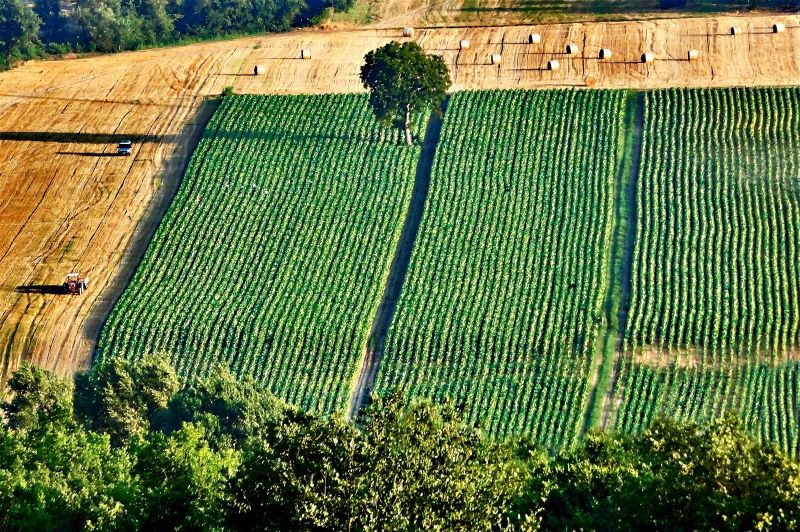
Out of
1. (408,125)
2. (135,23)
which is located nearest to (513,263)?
(408,125)

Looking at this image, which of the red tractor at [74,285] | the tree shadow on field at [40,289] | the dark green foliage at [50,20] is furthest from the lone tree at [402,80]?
the dark green foliage at [50,20]

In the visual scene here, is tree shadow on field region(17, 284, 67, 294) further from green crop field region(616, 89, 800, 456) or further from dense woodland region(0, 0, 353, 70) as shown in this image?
green crop field region(616, 89, 800, 456)

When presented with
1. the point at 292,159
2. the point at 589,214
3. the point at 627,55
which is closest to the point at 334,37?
the point at 292,159

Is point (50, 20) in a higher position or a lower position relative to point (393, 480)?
higher

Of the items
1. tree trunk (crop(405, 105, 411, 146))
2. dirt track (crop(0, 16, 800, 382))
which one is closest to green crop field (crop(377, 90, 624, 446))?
tree trunk (crop(405, 105, 411, 146))

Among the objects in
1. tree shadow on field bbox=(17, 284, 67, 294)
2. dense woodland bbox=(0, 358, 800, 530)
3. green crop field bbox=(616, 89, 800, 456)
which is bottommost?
dense woodland bbox=(0, 358, 800, 530)

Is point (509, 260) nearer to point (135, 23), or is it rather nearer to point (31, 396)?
point (31, 396)

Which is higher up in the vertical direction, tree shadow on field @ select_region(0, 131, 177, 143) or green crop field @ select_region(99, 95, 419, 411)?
tree shadow on field @ select_region(0, 131, 177, 143)
